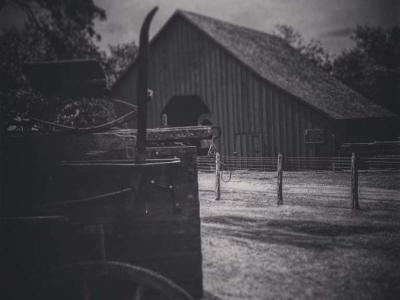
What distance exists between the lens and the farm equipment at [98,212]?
8.32 ft

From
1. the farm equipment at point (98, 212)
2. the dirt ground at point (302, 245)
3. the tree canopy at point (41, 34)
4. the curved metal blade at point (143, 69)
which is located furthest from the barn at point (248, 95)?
the curved metal blade at point (143, 69)

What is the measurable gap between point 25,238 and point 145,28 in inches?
67.3

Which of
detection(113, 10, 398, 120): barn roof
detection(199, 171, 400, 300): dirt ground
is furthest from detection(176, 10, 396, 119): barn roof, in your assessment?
detection(199, 171, 400, 300): dirt ground

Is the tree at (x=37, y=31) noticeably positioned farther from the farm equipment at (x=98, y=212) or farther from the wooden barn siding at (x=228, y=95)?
the wooden barn siding at (x=228, y=95)

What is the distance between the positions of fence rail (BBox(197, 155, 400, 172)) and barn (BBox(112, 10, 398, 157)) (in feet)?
1.27

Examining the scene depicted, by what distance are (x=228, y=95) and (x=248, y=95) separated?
1.19 meters

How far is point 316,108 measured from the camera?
727 inches

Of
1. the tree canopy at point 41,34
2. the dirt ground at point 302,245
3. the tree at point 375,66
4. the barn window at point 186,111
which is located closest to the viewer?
the tree canopy at point 41,34

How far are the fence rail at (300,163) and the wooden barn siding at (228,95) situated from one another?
0.39 meters

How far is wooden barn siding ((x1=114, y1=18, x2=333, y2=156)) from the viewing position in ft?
63.9

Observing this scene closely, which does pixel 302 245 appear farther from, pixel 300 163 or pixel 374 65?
pixel 374 65

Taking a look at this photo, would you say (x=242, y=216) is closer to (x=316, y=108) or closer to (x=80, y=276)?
(x=80, y=276)

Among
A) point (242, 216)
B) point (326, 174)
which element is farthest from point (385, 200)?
point (326, 174)

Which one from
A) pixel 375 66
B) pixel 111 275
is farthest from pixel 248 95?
pixel 375 66
